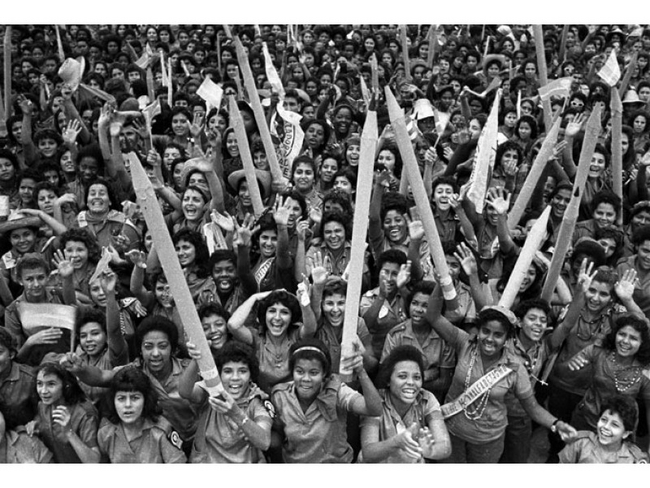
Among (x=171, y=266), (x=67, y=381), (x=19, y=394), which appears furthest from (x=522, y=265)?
(x=19, y=394)

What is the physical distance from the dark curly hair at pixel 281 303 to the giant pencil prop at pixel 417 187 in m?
0.97

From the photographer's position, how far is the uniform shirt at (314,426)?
4012 mm

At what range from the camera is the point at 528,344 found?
468 cm

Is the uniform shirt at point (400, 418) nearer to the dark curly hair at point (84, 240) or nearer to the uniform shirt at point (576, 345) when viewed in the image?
the uniform shirt at point (576, 345)

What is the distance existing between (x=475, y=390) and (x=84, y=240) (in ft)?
10.2

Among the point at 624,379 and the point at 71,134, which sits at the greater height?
the point at 71,134

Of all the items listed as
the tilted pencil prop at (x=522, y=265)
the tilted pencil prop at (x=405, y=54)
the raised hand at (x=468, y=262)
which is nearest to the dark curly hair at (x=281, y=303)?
the raised hand at (x=468, y=262)

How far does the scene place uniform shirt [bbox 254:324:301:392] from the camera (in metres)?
4.56

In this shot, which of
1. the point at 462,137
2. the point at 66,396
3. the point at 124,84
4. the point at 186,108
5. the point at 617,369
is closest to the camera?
the point at 66,396

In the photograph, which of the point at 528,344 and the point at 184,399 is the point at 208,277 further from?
the point at 528,344

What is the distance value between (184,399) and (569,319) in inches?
99.0

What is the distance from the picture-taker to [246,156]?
5777 millimetres

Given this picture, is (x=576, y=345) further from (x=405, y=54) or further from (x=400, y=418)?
(x=405, y=54)

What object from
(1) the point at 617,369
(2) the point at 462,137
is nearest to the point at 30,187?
(2) the point at 462,137
